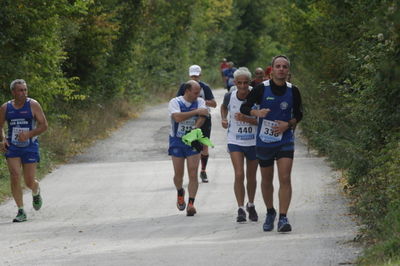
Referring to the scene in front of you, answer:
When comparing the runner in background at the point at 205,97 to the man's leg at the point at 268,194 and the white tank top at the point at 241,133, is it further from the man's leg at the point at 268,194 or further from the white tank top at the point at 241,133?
the man's leg at the point at 268,194

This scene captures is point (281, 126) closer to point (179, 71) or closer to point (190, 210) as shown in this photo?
point (190, 210)

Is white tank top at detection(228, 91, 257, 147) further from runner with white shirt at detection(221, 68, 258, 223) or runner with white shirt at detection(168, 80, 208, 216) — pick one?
runner with white shirt at detection(168, 80, 208, 216)

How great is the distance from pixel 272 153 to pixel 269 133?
240mm

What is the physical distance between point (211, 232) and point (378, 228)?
8.97ft

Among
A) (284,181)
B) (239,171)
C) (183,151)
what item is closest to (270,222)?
(284,181)

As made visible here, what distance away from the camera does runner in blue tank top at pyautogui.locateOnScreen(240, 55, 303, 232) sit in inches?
441

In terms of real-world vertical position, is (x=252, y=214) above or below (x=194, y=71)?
below

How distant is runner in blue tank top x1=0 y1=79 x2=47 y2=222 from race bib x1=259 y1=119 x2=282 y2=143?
3541 mm

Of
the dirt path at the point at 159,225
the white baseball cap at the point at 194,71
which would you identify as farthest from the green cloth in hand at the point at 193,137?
the white baseball cap at the point at 194,71

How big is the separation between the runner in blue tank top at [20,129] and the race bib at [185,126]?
184 cm

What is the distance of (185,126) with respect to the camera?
1369 cm

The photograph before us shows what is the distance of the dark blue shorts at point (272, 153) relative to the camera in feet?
37.1

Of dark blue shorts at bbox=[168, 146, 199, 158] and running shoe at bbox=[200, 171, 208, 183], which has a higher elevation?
dark blue shorts at bbox=[168, 146, 199, 158]

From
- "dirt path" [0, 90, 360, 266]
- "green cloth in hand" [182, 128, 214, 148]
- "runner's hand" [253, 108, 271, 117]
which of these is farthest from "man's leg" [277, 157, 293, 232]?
"green cloth in hand" [182, 128, 214, 148]
